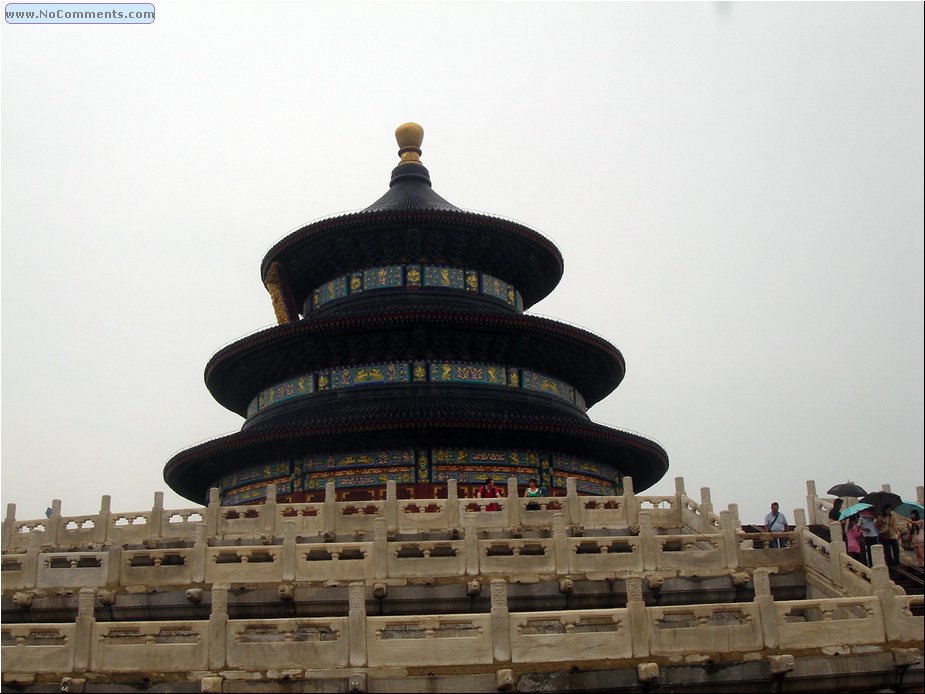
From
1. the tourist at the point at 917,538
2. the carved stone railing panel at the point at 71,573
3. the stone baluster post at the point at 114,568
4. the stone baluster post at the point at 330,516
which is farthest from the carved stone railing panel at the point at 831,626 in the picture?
the carved stone railing panel at the point at 71,573

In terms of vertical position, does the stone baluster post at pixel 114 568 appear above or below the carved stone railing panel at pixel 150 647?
above

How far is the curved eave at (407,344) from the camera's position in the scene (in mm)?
31656

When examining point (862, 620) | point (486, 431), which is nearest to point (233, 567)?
point (862, 620)

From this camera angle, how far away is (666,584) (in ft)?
52.4

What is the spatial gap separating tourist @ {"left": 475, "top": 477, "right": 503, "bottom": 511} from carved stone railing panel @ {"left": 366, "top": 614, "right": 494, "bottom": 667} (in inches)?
235

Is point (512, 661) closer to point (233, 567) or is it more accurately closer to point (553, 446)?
point (233, 567)

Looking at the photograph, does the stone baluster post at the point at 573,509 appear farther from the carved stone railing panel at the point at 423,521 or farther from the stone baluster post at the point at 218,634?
the stone baluster post at the point at 218,634

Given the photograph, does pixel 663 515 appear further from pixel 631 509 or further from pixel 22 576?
pixel 22 576

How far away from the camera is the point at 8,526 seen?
21.2m

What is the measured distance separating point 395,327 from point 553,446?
5984 mm

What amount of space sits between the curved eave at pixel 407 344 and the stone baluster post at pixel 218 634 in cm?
1826

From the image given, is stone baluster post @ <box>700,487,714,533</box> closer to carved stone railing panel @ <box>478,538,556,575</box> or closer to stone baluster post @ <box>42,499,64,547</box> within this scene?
carved stone railing panel @ <box>478,538,556,575</box>

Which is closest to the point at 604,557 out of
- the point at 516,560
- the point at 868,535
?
the point at 516,560

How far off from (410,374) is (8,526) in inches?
548
